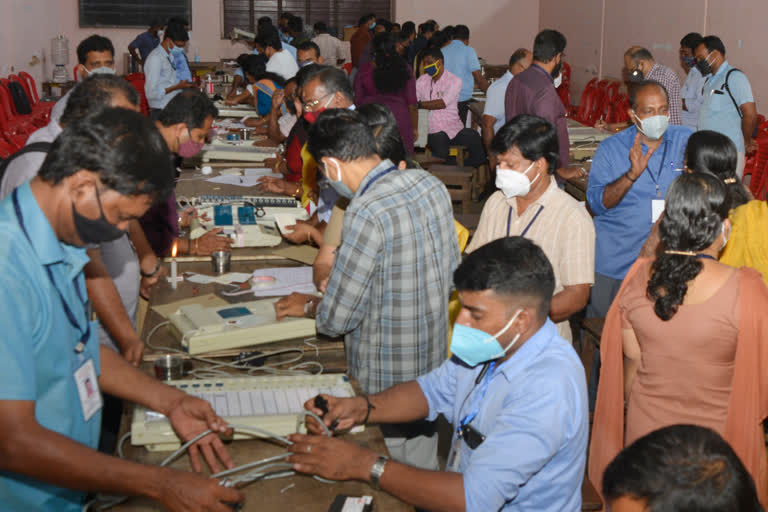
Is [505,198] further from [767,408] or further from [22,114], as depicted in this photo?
[22,114]

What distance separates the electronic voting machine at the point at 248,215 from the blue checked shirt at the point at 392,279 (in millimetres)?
1198

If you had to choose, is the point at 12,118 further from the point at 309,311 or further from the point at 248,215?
the point at 309,311

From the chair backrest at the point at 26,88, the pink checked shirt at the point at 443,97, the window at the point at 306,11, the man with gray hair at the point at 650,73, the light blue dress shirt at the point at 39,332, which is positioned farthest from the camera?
the window at the point at 306,11

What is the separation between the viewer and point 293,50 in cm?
868

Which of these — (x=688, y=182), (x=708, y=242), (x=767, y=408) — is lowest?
(x=767, y=408)

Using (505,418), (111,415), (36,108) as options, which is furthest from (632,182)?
(36,108)

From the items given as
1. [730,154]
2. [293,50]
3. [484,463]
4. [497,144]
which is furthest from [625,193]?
[293,50]

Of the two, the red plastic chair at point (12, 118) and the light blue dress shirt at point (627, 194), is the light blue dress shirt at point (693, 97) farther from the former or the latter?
the red plastic chair at point (12, 118)

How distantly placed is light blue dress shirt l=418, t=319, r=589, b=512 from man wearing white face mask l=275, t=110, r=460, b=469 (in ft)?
2.01

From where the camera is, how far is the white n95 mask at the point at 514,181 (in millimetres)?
2854

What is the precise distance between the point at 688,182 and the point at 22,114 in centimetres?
790

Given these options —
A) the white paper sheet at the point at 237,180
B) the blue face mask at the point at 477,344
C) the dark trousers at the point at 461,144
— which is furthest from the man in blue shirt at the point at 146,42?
the blue face mask at the point at 477,344

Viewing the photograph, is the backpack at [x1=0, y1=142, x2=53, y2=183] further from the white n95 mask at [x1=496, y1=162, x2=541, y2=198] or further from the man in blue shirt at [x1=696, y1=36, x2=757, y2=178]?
the man in blue shirt at [x1=696, y1=36, x2=757, y2=178]

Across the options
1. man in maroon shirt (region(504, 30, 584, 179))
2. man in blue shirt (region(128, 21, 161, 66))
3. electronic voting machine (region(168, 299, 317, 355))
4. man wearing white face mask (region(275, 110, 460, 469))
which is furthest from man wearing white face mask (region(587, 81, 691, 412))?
man in blue shirt (region(128, 21, 161, 66))
